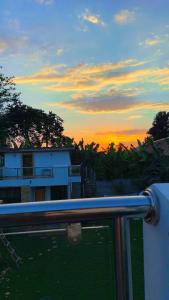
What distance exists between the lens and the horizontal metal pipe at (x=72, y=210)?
1.68 metres

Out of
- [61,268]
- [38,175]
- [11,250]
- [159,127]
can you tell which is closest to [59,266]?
[61,268]

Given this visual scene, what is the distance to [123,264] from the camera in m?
1.87

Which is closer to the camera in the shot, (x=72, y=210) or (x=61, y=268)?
(x=72, y=210)

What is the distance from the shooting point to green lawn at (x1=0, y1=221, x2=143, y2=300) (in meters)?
1.89

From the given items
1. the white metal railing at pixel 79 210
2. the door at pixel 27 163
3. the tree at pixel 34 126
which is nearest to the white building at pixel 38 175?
the door at pixel 27 163

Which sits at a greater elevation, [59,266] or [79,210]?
[79,210]

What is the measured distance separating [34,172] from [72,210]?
32.7 m

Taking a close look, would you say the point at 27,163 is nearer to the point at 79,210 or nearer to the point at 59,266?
the point at 59,266

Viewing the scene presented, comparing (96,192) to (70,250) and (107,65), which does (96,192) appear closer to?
(107,65)

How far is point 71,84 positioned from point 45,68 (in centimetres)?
230

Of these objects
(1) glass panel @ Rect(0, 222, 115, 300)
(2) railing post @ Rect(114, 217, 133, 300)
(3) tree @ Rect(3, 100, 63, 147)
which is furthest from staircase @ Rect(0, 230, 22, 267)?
(3) tree @ Rect(3, 100, 63, 147)

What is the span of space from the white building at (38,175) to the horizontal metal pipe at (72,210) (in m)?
31.4

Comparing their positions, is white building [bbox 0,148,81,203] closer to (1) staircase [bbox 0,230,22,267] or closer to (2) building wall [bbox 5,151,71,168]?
(2) building wall [bbox 5,151,71,168]

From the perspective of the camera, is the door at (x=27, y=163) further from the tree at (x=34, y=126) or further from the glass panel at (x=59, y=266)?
the glass panel at (x=59, y=266)
